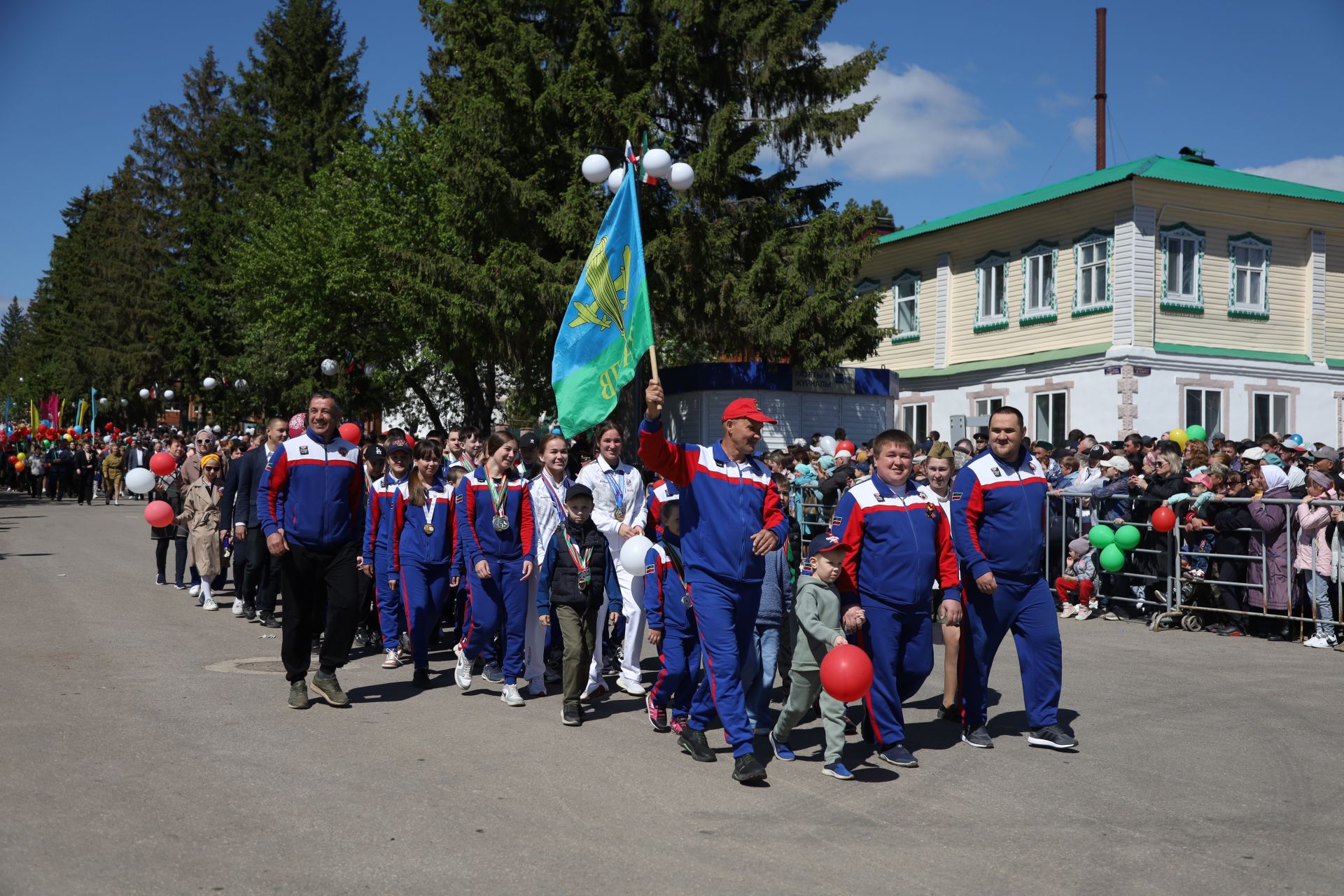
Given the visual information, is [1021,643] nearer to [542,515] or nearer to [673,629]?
[673,629]

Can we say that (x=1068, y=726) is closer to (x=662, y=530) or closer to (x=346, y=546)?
(x=662, y=530)

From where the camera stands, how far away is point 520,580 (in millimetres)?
8719

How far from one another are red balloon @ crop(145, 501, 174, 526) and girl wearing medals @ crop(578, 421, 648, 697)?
7.51 meters

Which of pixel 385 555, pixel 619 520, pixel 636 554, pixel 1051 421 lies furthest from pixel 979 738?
pixel 1051 421

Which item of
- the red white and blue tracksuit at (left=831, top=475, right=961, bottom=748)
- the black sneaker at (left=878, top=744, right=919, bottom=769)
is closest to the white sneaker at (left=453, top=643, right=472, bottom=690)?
the red white and blue tracksuit at (left=831, top=475, right=961, bottom=748)

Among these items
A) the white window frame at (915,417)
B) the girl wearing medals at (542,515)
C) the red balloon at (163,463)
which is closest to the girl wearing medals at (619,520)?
the girl wearing medals at (542,515)

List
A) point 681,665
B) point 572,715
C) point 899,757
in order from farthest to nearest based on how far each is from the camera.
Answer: point 572,715, point 681,665, point 899,757

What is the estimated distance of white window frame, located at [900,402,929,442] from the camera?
34.9 m

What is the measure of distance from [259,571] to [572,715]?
6190mm

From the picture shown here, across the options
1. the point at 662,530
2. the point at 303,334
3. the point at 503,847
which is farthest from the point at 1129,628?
the point at 303,334

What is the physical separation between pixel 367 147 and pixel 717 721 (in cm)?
3470

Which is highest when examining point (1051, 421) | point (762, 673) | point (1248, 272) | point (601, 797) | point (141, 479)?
point (1248, 272)

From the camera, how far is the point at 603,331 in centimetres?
870

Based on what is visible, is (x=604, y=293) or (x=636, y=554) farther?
(x=604, y=293)
